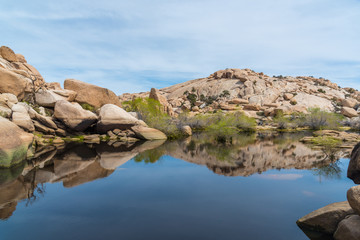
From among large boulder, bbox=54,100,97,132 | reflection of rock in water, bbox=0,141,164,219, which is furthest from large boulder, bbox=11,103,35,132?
large boulder, bbox=54,100,97,132

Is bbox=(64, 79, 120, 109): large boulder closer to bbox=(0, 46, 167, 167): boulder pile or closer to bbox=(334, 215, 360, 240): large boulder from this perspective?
bbox=(0, 46, 167, 167): boulder pile

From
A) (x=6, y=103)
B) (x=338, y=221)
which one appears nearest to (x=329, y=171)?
(x=338, y=221)

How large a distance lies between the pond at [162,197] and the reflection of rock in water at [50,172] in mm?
37

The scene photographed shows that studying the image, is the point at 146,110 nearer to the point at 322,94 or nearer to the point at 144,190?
the point at 144,190

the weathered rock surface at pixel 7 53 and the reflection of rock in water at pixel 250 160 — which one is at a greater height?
the weathered rock surface at pixel 7 53

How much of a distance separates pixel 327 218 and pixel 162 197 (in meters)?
5.22

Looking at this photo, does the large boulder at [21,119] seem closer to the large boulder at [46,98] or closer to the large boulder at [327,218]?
the large boulder at [46,98]

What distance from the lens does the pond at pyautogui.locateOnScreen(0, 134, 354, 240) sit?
649 centimetres

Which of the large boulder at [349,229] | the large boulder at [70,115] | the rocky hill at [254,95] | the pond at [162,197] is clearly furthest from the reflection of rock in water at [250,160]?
the rocky hill at [254,95]

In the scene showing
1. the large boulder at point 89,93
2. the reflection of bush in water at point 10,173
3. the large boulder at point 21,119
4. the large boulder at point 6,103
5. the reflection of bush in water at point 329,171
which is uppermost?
the large boulder at point 89,93

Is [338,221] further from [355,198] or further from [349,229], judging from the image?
[355,198]

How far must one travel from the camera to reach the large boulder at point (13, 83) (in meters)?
22.7

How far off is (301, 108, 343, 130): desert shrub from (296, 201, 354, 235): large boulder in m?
41.5

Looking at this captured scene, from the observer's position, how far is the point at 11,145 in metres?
12.5
